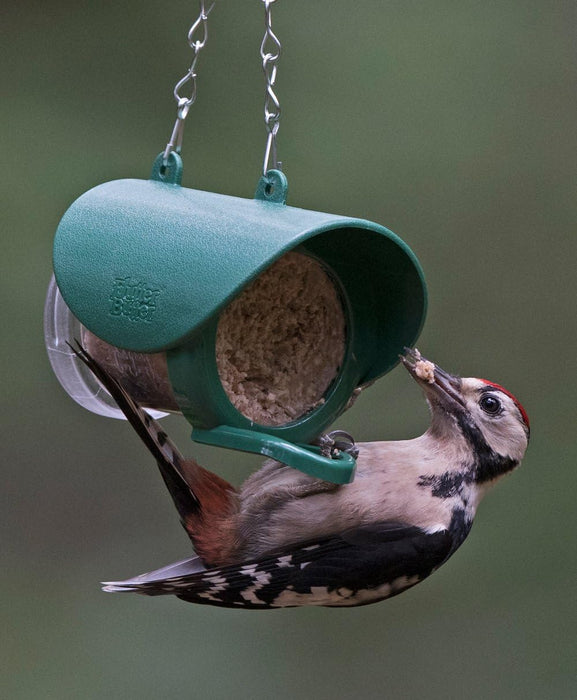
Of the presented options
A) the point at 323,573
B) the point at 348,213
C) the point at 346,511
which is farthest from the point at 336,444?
the point at 348,213

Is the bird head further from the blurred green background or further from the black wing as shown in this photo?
the blurred green background

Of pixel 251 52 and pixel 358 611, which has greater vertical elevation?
pixel 251 52

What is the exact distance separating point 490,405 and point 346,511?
1.21 ft

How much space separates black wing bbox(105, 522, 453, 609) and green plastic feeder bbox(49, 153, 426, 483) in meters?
0.19

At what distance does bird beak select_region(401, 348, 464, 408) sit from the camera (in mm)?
2355

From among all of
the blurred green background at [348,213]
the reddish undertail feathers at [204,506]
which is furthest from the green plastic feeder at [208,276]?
the blurred green background at [348,213]

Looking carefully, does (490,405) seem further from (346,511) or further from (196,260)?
(196,260)

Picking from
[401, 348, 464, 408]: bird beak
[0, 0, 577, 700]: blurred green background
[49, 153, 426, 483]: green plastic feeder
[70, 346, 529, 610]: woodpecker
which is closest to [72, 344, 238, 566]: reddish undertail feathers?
[70, 346, 529, 610]: woodpecker

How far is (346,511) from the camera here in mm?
2312

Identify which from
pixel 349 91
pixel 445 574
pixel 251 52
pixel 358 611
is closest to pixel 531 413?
pixel 445 574

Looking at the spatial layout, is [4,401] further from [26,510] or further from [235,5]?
[235,5]

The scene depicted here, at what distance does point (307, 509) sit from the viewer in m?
2.32

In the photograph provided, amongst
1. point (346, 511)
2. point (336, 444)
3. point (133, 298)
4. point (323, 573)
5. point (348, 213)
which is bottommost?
point (323, 573)

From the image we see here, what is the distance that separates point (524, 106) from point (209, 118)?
1.33 meters
